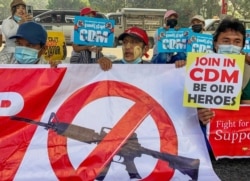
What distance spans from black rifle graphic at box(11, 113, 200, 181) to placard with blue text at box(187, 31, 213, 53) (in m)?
1.85

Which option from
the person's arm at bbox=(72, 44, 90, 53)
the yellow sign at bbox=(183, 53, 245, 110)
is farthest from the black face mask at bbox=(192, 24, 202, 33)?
the yellow sign at bbox=(183, 53, 245, 110)

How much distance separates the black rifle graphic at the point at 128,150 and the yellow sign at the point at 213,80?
0.53 m

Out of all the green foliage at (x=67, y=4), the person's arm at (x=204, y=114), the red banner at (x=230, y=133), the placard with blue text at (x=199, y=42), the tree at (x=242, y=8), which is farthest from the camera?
A: the green foliage at (x=67, y=4)

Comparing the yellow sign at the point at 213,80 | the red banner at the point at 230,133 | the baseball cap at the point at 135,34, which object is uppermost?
the baseball cap at the point at 135,34

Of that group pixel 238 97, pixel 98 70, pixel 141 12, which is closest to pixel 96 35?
pixel 98 70

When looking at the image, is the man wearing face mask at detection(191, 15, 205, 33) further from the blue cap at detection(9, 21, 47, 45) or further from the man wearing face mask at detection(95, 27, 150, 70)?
the blue cap at detection(9, 21, 47, 45)

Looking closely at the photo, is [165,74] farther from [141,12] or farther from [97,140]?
[141,12]

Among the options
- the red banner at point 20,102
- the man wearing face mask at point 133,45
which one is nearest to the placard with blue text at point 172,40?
the man wearing face mask at point 133,45

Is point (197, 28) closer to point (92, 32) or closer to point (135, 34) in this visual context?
point (92, 32)

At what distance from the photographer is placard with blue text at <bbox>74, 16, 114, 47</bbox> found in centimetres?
527

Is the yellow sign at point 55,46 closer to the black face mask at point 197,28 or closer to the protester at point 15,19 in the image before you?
the protester at point 15,19

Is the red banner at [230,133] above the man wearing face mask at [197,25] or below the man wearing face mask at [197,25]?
below

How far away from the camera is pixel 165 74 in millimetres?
4445

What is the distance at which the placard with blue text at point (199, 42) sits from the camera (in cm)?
573
